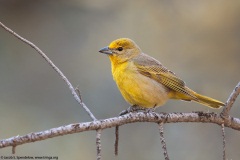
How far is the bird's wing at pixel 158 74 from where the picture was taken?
187 inches

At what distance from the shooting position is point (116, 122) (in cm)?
309

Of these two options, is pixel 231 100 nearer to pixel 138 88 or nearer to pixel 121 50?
pixel 138 88

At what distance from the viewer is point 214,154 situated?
19.7ft

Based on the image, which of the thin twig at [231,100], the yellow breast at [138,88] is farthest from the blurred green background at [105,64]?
the thin twig at [231,100]

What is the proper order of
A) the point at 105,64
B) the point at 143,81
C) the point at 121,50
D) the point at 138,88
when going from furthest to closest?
the point at 105,64 → the point at 121,50 → the point at 143,81 → the point at 138,88

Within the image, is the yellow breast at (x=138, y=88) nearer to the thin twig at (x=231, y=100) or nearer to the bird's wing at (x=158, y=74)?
the bird's wing at (x=158, y=74)

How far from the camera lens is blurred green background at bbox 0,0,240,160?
5.98 meters

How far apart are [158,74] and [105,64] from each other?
67.4 inches

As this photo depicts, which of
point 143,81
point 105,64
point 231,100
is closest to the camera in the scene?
point 231,100

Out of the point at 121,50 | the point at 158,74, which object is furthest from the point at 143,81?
the point at 121,50

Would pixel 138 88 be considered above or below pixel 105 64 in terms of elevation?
below

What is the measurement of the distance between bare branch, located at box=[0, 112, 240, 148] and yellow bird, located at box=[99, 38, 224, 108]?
843 millimetres

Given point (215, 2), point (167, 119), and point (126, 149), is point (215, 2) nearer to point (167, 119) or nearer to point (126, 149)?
point (126, 149)

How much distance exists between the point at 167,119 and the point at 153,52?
141 inches
